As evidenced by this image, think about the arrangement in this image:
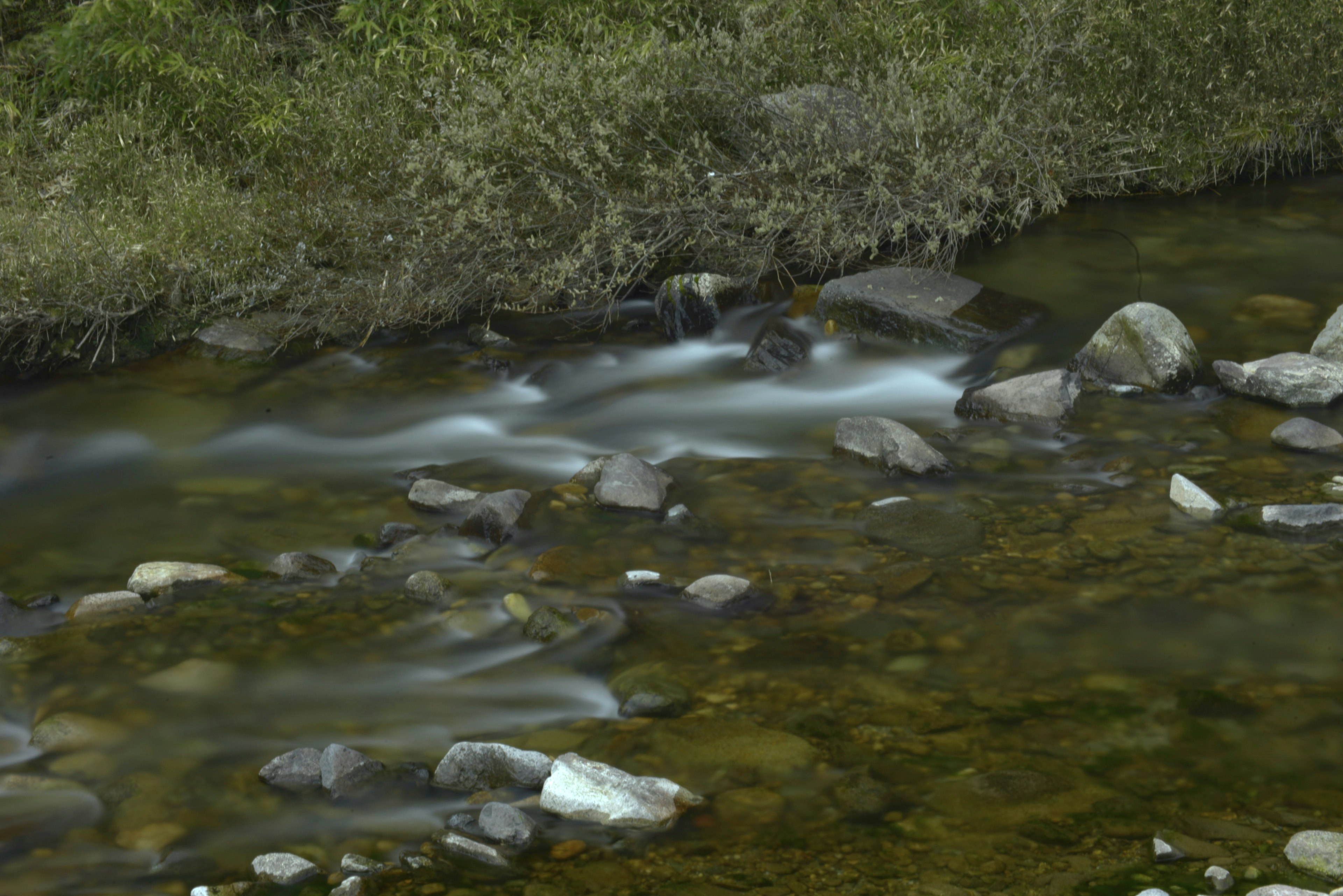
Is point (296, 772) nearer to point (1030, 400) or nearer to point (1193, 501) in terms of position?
point (1193, 501)

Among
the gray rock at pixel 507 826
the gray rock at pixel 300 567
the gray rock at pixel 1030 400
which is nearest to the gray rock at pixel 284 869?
the gray rock at pixel 507 826

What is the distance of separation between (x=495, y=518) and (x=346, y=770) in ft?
4.74

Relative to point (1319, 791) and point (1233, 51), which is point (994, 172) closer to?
point (1233, 51)

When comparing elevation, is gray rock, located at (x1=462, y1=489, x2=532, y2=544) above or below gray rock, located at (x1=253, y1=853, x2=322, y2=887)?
above

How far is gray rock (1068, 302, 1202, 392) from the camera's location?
4699 millimetres

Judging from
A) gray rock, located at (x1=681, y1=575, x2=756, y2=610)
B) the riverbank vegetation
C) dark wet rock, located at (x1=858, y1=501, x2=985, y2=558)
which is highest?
the riverbank vegetation

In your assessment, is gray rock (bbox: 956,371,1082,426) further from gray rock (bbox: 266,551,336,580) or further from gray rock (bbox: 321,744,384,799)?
gray rock (bbox: 321,744,384,799)

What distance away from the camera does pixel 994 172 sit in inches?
243

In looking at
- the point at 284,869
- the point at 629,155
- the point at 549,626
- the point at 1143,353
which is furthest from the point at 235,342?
the point at 1143,353

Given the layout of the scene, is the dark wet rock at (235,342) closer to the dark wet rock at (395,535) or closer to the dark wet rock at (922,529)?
the dark wet rock at (395,535)

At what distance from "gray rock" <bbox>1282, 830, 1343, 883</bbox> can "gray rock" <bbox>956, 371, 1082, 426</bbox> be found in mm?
2527

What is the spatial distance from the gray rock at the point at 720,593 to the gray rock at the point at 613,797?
91 centimetres

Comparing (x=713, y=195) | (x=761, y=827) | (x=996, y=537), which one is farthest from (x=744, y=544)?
(x=713, y=195)

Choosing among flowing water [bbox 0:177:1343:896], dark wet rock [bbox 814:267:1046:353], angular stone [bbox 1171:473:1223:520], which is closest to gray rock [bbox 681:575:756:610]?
flowing water [bbox 0:177:1343:896]
